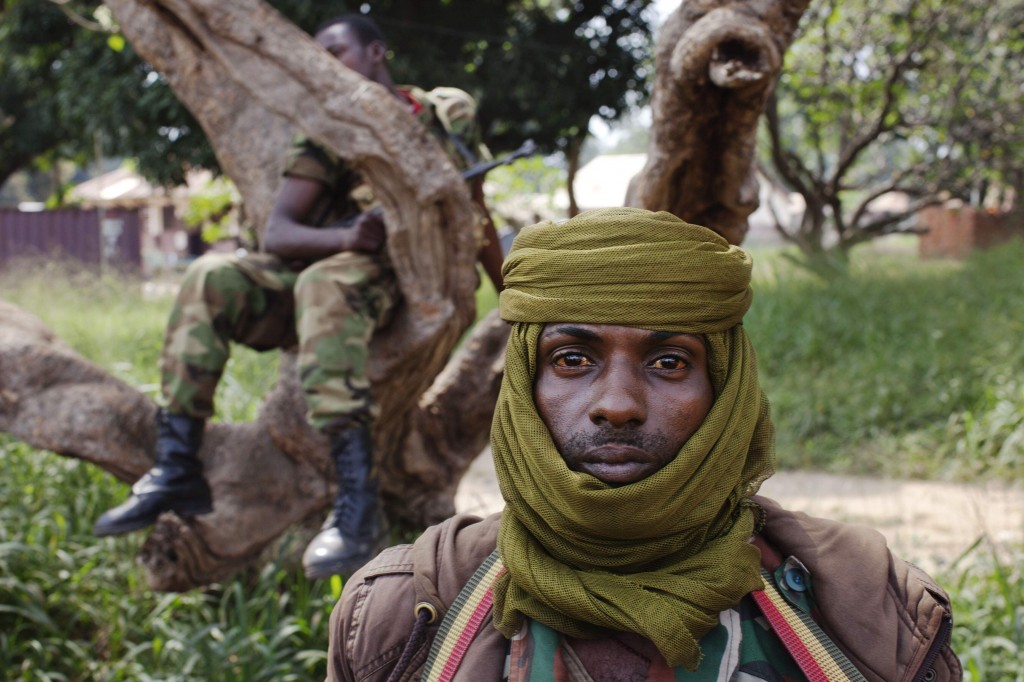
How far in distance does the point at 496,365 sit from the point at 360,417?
1.06 metres

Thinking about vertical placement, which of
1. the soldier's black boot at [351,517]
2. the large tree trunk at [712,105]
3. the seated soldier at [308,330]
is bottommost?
the soldier's black boot at [351,517]

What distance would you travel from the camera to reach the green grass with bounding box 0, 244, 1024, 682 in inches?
144

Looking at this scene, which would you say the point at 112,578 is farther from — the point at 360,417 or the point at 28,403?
the point at 360,417

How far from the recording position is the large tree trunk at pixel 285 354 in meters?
3.29

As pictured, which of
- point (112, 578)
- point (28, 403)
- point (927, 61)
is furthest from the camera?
point (927, 61)

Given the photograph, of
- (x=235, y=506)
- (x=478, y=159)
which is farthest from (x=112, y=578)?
(x=478, y=159)

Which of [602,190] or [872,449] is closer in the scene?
[872,449]

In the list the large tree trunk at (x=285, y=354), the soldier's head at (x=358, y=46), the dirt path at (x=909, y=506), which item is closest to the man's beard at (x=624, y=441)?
the large tree trunk at (x=285, y=354)

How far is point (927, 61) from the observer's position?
33.8 feet

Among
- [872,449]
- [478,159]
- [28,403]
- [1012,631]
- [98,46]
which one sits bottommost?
[872,449]

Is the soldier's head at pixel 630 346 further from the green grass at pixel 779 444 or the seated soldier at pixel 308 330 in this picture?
the green grass at pixel 779 444

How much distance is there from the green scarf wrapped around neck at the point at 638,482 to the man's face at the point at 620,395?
0.02m

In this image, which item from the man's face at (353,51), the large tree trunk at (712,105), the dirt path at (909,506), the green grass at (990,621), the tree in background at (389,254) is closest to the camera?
the large tree trunk at (712,105)

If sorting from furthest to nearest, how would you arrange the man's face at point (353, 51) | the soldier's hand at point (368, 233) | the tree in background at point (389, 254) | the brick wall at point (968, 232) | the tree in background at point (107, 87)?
the brick wall at point (968, 232), the tree in background at point (107, 87), the man's face at point (353, 51), the soldier's hand at point (368, 233), the tree in background at point (389, 254)
